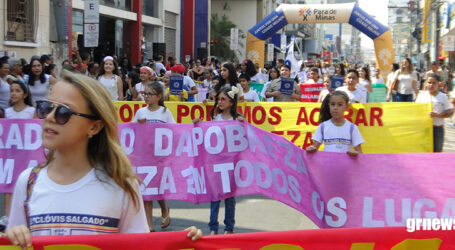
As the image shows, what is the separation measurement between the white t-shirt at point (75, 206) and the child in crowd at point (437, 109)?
7408 mm

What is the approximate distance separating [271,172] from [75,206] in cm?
384

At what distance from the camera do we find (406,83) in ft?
48.8

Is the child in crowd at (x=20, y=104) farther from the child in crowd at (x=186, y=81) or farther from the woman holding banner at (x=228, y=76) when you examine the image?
the child in crowd at (x=186, y=81)

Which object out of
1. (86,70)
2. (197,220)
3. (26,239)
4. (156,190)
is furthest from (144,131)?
(86,70)

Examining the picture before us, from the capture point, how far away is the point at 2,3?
17.2m

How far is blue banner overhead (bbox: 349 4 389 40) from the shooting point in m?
27.6

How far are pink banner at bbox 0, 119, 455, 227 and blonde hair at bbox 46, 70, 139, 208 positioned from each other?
258 centimetres

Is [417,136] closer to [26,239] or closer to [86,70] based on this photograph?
[26,239]

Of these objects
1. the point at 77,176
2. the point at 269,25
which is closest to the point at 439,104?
the point at 77,176

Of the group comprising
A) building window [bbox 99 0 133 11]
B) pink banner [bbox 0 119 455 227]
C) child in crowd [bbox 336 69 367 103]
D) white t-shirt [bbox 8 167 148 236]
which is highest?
building window [bbox 99 0 133 11]

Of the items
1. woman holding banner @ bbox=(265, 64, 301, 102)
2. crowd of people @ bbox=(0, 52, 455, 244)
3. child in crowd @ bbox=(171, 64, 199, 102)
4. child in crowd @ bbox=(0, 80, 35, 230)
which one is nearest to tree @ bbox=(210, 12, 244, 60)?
crowd of people @ bbox=(0, 52, 455, 244)

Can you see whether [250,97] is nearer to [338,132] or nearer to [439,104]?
[439,104]

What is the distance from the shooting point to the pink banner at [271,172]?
5.22m

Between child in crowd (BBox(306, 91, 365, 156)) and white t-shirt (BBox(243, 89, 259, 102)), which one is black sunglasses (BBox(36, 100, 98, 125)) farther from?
white t-shirt (BBox(243, 89, 259, 102))
